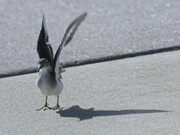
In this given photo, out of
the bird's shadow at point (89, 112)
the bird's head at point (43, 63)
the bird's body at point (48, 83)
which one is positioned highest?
the bird's head at point (43, 63)

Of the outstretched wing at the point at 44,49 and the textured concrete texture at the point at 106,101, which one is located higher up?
the outstretched wing at the point at 44,49

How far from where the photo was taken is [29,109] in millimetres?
5738

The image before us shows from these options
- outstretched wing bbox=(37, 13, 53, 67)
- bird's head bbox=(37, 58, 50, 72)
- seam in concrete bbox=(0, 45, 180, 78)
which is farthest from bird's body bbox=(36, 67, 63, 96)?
seam in concrete bbox=(0, 45, 180, 78)

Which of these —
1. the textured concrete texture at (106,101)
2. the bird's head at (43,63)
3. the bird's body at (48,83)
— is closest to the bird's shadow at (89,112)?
the textured concrete texture at (106,101)

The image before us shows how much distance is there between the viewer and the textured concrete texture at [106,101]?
5.05 metres

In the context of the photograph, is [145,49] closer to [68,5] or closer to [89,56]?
[89,56]

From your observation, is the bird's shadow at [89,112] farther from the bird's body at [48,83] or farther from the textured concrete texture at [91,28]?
the textured concrete texture at [91,28]

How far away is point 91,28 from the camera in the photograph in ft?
28.5

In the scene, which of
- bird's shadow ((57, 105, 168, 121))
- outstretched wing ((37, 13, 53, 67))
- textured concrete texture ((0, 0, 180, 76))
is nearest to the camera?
bird's shadow ((57, 105, 168, 121))

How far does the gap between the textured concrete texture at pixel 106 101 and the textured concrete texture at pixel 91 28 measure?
1.48 ft

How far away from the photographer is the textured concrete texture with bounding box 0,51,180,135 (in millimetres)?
5045

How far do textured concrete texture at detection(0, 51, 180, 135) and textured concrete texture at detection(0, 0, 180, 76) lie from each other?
1.48 ft

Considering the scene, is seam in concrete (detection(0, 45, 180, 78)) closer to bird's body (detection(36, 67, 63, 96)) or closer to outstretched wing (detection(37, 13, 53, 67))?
outstretched wing (detection(37, 13, 53, 67))

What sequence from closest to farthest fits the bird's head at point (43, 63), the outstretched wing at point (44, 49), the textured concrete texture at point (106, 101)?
the textured concrete texture at point (106, 101)
the bird's head at point (43, 63)
the outstretched wing at point (44, 49)
